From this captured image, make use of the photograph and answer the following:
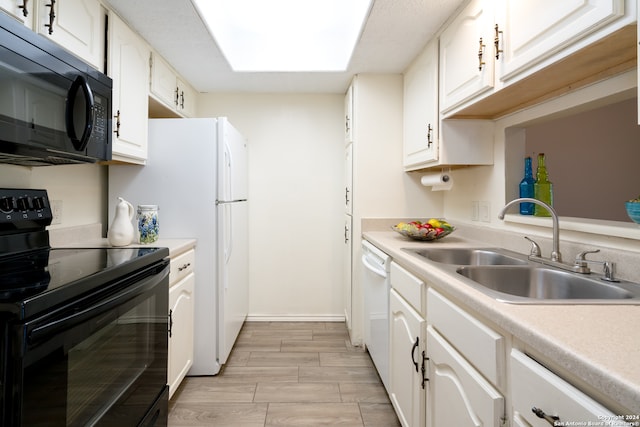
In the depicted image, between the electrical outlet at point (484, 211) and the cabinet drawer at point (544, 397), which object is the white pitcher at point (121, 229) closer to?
the cabinet drawer at point (544, 397)

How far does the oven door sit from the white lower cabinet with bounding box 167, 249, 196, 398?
12.3 inches

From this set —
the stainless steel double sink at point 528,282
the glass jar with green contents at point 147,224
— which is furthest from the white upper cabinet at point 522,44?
the glass jar with green contents at point 147,224

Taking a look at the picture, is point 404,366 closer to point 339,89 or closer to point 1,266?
point 1,266

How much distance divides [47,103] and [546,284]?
5.99 feet

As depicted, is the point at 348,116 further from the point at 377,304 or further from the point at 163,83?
the point at 377,304

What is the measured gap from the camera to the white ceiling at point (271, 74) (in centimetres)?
187

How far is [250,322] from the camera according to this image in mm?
3387

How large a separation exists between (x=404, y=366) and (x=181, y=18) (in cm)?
207

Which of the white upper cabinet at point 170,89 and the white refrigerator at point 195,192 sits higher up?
the white upper cabinet at point 170,89

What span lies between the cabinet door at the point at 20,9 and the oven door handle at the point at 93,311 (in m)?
0.97

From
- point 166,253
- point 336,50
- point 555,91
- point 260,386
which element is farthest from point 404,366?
point 336,50

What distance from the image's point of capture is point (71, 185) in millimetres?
2008

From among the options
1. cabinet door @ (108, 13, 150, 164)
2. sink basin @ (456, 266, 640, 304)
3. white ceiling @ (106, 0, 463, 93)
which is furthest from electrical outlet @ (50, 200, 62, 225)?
sink basin @ (456, 266, 640, 304)

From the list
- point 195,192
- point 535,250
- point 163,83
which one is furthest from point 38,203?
point 535,250
